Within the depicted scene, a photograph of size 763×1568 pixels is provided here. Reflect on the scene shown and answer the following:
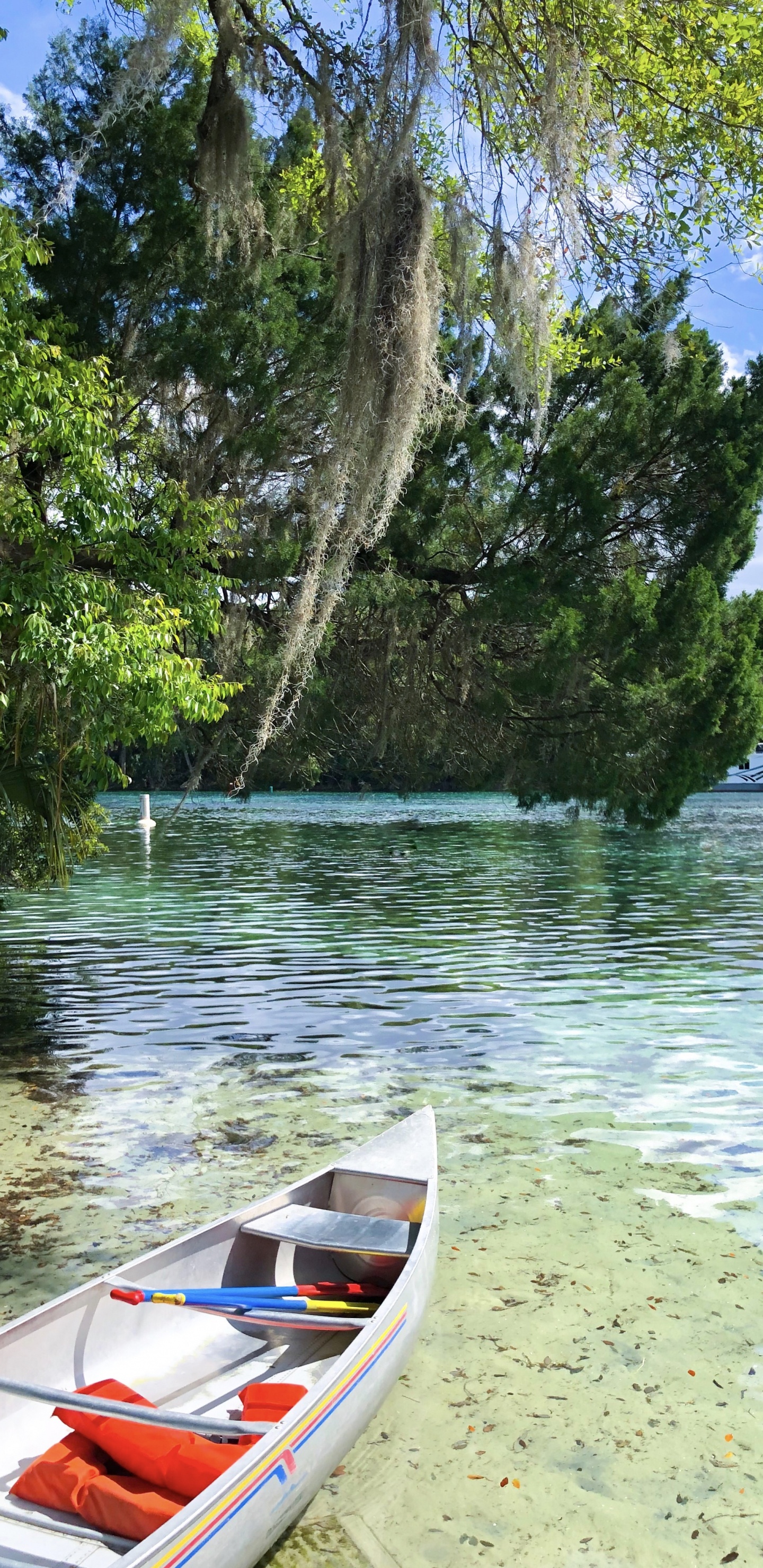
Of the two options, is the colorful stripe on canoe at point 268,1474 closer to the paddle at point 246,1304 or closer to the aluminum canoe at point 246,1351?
the aluminum canoe at point 246,1351

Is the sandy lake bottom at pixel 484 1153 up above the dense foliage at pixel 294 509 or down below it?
below

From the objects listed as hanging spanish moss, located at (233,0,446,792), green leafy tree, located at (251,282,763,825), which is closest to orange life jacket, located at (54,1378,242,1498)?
hanging spanish moss, located at (233,0,446,792)

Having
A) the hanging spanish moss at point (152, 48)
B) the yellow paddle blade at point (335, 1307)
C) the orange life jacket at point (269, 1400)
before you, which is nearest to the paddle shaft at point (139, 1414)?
the orange life jacket at point (269, 1400)

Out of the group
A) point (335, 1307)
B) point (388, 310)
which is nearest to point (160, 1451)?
point (335, 1307)

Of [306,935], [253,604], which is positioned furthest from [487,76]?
[306,935]

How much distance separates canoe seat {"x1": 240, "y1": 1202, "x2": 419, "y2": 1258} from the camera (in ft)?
14.8

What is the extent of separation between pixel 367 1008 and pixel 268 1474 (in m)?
7.23

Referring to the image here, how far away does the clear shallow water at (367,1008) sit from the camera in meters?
6.97

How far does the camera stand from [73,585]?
695 cm

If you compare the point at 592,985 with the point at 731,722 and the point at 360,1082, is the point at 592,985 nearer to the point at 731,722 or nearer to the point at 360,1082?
the point at 360,1082

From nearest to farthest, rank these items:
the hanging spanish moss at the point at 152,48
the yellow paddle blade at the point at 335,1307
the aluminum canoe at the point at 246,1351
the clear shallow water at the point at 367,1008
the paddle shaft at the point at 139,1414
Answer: the aluminum canoe at the point at 246,1351 < the paddle shaft at the point at 139,1414 < the yellow paddle blade at the point at 335,1307 < the hanging spanish moss at the point at 152,48 < the clear shallow water at the point at 367,1008

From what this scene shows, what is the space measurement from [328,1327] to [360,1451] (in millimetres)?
389

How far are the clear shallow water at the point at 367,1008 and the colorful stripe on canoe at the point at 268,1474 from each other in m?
2.18

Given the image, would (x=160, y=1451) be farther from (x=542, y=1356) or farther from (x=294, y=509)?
(x=294, y=509)
